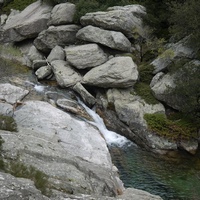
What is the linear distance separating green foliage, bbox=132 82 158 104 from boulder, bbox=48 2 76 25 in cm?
1049

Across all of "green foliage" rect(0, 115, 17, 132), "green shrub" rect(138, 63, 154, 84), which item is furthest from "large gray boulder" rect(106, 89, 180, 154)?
"green foliage" rect(0, 115, 17, 132)

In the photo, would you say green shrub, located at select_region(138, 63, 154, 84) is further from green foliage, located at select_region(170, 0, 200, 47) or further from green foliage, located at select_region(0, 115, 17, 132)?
green foliage, located at select_region(0, 115, 17, 132)

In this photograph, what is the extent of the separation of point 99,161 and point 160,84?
9324 millimetres

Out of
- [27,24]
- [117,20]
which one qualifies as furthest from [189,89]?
[27,24]

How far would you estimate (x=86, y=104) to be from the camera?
2262cm

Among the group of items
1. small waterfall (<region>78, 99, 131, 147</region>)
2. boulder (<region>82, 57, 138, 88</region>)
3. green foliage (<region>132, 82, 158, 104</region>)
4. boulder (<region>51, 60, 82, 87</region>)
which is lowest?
small waterfall (<region>78, 99, 131, 147</region>)

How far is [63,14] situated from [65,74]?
8.20 m

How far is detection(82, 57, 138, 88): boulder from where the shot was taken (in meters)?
22.0

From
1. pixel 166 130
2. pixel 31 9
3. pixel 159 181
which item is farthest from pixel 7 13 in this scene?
pixel 159 181

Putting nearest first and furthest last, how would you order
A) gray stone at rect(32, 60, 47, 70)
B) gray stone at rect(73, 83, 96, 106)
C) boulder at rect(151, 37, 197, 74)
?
gray stone at rect(73, 83, 96, 106) < boulder at rect(151, 37, 197, 74) < gray stone at rect(32, 60, 47, 70)

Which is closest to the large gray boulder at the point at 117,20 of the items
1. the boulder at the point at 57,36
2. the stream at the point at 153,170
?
the boulder at the point at 57,36

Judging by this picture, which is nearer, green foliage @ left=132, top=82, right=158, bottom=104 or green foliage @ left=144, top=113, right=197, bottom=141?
green foliage @ left=144, top=113, right=197, bottom=141

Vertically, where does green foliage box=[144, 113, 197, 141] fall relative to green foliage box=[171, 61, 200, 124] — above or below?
below

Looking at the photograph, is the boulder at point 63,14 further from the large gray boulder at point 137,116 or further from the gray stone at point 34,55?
the large gray boulder at point 137,116
